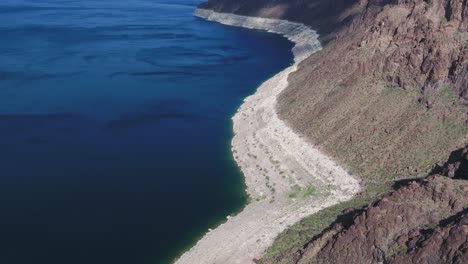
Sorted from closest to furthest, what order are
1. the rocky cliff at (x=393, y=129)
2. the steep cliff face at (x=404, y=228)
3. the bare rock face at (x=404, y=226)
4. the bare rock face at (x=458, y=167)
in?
the steep cliff face at (x=404, y=228)
the bare rock face at (x=404, y=226)
the rocky cliff at (x=393, y=129)
the bare rock face at (x=458, y=167)

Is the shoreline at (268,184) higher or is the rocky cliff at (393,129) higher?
the rocky cliff at (393,129)

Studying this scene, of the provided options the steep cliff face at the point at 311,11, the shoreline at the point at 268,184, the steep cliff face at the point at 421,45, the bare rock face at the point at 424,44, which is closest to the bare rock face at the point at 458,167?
the shoreline at the point at 268,184

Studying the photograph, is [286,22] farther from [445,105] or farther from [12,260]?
[12,260]

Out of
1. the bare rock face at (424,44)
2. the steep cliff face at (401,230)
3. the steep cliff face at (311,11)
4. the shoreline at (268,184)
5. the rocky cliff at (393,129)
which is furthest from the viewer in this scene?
the steep cliff face at (311,11)

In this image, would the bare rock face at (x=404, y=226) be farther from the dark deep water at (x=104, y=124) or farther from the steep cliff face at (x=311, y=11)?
the steep cliff face at (x=311, y=11)

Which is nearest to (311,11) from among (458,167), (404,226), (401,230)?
(458,167)

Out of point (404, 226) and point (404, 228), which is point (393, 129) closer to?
point (404, 226)

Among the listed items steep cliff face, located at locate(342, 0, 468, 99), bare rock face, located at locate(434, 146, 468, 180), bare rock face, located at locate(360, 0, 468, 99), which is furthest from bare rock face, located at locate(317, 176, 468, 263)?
steep cliff face, located at locate(342, 0, 468, 99)

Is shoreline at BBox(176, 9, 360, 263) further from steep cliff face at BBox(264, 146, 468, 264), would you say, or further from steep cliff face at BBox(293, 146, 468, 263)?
steep cliff face at BBox(293, 146, 468, 263)
